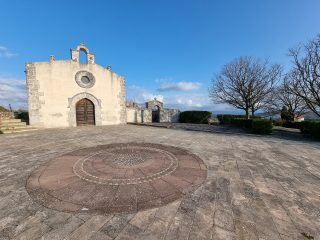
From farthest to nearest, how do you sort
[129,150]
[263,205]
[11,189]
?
[129,150] → [11,189] → [263,205]

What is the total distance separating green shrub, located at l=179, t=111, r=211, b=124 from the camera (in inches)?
824

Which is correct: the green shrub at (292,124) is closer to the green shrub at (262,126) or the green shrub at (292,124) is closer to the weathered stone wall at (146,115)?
the green shrub at (262,126)

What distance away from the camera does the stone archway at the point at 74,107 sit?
13.9 metres

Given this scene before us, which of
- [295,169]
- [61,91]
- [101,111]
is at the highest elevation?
[61,91]

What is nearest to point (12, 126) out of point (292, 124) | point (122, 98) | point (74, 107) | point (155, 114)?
point (74, 107)

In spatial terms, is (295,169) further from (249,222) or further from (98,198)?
(98,198)

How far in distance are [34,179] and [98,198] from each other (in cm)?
191

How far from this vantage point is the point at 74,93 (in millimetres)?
13922

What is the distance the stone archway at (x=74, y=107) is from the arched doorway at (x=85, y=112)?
0.28 m

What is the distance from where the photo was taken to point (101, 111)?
1540cm

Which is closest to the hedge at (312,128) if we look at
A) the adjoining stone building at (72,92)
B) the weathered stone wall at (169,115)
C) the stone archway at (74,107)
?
the weathered stone wall at (169,115)

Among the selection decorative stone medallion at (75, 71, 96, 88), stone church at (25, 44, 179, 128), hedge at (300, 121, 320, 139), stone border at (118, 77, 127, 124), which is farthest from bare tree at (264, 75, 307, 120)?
decorative stone medallion at (75, 71, 96, 88)

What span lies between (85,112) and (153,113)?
9972 mm

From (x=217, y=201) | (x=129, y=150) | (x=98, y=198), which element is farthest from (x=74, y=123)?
(x=217, y=201)
